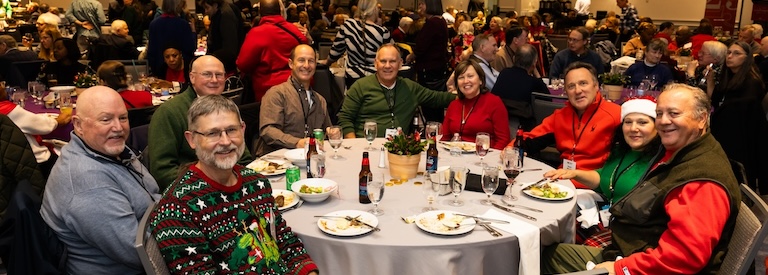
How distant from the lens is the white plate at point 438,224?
227 centimetres

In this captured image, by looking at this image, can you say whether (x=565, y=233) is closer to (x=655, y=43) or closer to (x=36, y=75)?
(x=655, y=43)

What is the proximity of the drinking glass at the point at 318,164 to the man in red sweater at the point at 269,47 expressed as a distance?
2446 millimetres

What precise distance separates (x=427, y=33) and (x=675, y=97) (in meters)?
4.46

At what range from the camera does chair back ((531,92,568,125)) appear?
4.34 metres

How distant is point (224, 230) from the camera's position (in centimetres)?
205

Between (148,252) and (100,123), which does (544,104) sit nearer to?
(100,123)

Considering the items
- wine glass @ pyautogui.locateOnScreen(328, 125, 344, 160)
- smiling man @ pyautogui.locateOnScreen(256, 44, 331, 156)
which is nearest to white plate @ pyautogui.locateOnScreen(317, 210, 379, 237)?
wine glass @ pyautogui.locateOnScreen(328, 125, 344, 160)

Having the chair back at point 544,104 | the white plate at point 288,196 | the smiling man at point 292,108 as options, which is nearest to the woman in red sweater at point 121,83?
the smiling man at point 292,108

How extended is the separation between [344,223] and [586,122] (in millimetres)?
1887

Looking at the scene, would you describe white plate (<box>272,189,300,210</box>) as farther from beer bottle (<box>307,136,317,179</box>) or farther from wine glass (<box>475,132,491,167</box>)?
wine glass (<box>475,132,491,167</box>)

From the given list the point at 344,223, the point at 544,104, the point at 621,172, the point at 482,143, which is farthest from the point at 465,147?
the point at 344,223

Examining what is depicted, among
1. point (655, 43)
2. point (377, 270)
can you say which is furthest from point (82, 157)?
point (655, 43)

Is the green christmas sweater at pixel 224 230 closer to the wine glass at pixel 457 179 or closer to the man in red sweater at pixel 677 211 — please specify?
the wine glass at pixel 457 179

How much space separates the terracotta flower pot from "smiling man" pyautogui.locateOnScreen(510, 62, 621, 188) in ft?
3.43
